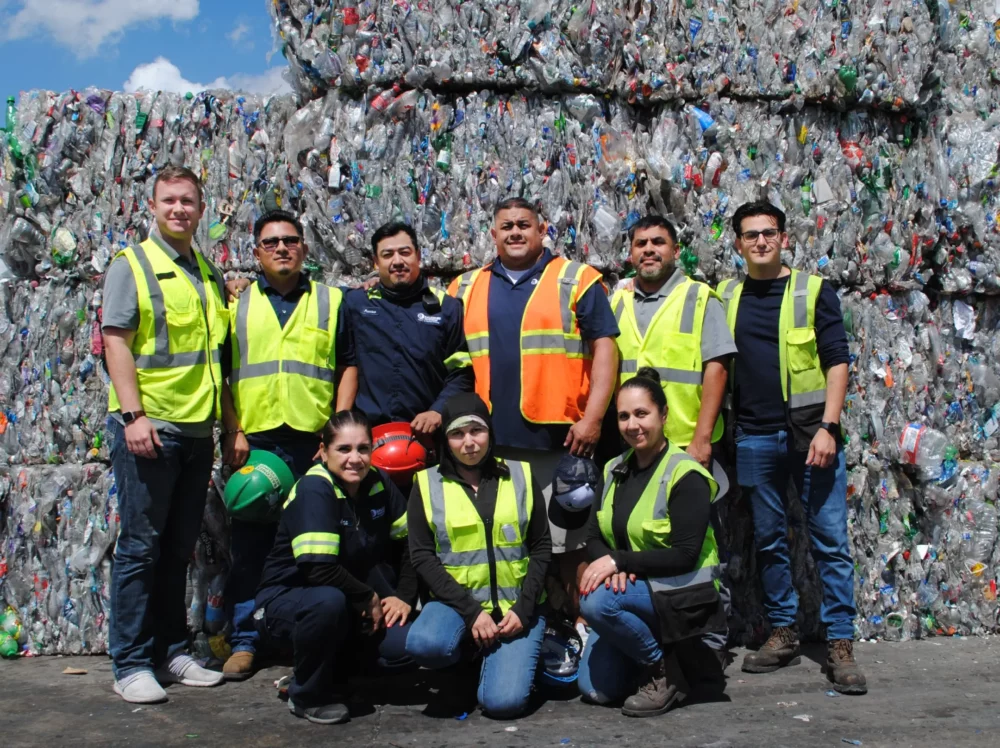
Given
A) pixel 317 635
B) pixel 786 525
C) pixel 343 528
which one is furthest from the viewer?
pixel 786 525

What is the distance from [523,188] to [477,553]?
205 centimetres

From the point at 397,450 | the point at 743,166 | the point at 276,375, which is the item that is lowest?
the point at 397,450

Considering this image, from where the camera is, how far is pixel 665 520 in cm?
420

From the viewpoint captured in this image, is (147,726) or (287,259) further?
(287,259)

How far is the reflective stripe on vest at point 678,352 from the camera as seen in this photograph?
4.66 m

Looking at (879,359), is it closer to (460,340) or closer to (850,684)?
(850,684)

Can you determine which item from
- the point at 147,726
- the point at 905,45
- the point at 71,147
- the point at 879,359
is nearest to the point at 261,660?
the point at 147,726

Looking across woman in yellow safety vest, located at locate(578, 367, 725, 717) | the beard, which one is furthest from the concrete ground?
the beard

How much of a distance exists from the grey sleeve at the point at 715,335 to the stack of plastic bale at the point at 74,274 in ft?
7.82

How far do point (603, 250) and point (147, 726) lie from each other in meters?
3.18

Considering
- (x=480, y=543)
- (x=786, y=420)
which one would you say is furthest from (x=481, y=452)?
(x=786, y=420)

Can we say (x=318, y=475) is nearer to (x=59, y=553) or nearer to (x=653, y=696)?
(x=653, y=696)

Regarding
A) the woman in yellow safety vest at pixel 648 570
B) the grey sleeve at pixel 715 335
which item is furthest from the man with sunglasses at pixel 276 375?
the grey sleeve at pixel 715 335

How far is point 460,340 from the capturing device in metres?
4.78
